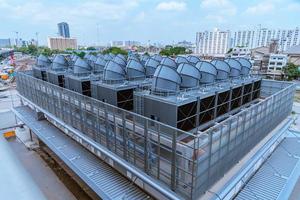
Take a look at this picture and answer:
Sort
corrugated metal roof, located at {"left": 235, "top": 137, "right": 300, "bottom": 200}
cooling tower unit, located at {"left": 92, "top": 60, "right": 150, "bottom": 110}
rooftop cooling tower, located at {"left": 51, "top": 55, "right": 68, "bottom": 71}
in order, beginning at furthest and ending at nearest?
1. rooftop cooling tower, located at {"left": 51, "top": 55, "right": 68, "bottom": 71}
2. cooling tower unit, located at {"left": 92, "top": 60, "right": 150, "bottom": 110}
3. corrugated metal roof, located at {"left": 235, "top": 137, "right": 300, "bottom": 200}

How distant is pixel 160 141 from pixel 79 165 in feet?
26.7

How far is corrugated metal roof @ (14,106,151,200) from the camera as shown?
12.3 meters

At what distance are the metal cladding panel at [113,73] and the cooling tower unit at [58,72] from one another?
9729 millimetres

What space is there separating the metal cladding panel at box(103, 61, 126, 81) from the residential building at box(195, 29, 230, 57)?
118m

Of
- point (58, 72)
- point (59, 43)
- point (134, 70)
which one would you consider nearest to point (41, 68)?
point (58, 72)

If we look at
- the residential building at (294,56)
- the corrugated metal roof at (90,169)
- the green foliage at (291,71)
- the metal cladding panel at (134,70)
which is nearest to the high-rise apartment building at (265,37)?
the residential building at (294,56)

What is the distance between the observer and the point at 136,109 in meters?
16.1

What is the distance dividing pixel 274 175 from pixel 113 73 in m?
16.6

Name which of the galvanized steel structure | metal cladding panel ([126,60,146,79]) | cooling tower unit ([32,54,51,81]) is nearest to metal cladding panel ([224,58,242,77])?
the galvanized steel structure

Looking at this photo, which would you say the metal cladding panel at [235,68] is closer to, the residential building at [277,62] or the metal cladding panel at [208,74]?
the metal cladding panel at [208,74]

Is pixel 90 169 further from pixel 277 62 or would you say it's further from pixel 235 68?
pixel 277 62

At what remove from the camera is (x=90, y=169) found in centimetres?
1461

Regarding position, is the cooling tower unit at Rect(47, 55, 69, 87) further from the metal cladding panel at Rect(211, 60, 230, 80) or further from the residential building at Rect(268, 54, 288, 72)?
the residential building at Rect(268, 54, 288, 72)

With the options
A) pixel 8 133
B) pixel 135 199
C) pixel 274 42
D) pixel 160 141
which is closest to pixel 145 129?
pixel 160 141
